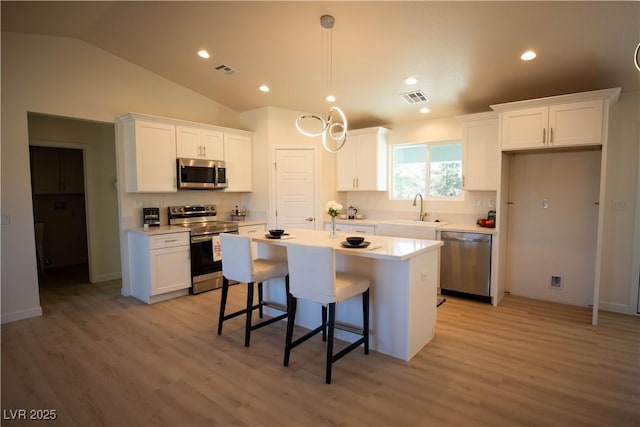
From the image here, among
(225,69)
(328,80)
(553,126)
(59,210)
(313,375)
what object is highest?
(225,69)

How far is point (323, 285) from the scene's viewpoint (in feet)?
8.23

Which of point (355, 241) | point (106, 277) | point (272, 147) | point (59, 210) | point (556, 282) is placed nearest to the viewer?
point (355, 241)

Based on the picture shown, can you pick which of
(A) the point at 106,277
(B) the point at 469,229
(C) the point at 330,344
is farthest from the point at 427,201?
(A) the point at 106,277

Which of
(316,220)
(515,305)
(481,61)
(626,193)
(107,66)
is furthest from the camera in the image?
(316,220)

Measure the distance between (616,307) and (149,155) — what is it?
19.4 feet

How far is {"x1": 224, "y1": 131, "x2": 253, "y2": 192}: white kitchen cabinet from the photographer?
17.6 ft

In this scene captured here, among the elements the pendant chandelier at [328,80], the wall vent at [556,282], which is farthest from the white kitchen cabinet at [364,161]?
the wall vent at [556,282]

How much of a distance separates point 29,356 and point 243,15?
3.59 meters

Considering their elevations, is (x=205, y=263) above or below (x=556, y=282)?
above

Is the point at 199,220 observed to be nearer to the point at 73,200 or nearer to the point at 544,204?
the point at 73,200

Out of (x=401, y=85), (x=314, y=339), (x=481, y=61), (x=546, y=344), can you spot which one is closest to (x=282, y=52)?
(x=401, y=85)

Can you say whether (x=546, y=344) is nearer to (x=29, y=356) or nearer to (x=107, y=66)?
(x=29, y=356)

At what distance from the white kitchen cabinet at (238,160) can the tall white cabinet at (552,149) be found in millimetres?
3651

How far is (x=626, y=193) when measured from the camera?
371 cm
